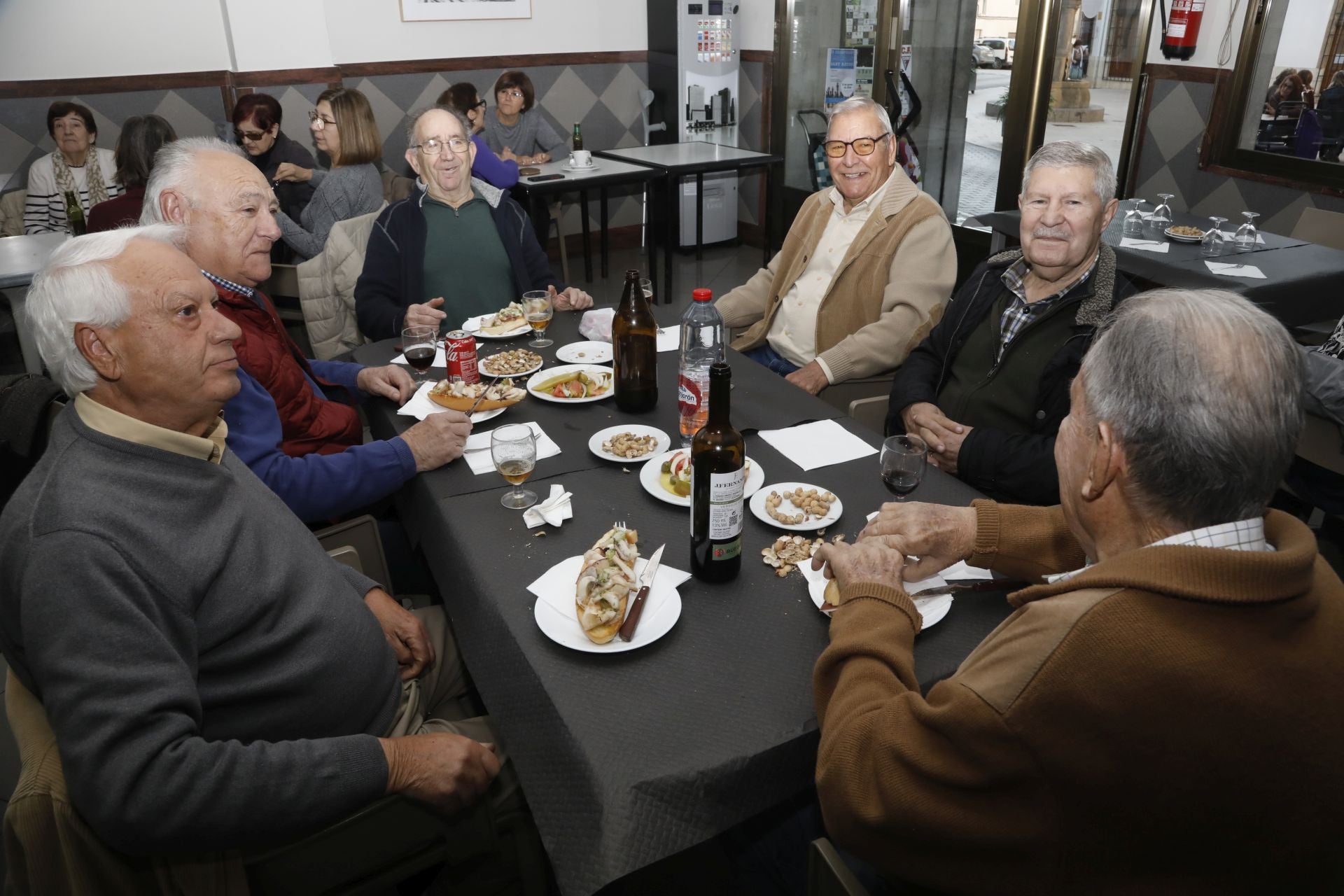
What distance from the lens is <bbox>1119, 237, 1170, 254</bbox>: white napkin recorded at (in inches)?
150

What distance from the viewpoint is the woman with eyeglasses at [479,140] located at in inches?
186

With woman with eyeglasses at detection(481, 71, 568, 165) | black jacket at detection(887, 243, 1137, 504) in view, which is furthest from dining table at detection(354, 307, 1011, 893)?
woman with eyeglasses at detection(481, 71, 568, 165)

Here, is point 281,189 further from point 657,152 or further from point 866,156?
point 866,156

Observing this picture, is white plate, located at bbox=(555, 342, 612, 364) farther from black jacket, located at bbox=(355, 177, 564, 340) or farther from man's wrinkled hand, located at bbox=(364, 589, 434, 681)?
man's wrinkled hand, located at bbox=(364, 589, 434, 681)

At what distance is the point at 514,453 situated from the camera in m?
1.65

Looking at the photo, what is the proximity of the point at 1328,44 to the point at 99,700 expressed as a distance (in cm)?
562

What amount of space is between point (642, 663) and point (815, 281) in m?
1.99

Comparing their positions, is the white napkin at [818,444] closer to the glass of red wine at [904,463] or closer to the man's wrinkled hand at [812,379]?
the glass of red wine at [904,463]

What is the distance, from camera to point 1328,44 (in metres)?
4.31

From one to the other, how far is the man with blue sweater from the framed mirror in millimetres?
4653

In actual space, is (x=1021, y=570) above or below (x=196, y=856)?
above

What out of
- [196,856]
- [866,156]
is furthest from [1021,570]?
[866,156]

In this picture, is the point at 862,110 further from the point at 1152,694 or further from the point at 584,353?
the point at 1152,694

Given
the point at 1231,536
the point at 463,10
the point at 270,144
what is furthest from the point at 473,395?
the point at 463,10
